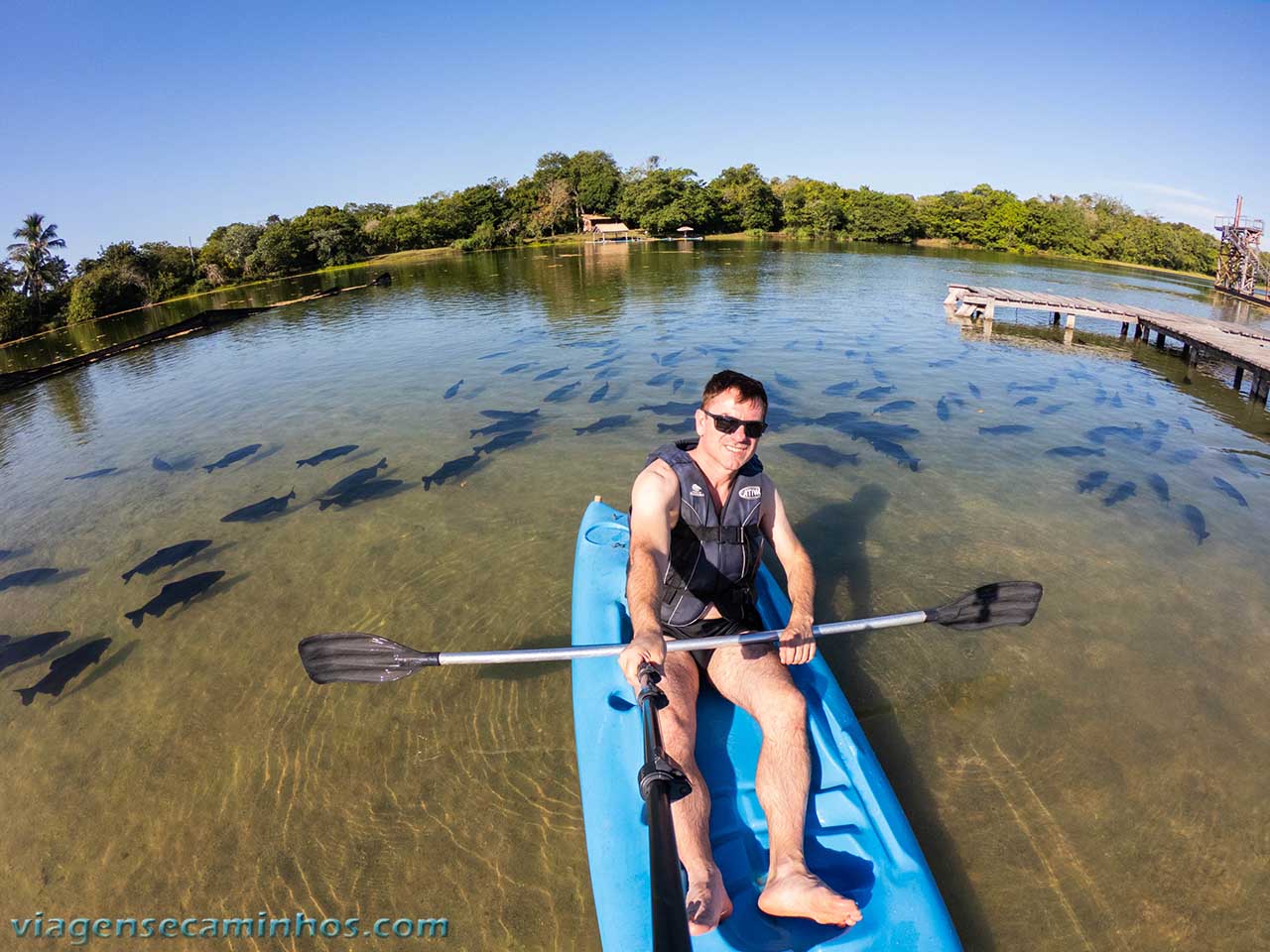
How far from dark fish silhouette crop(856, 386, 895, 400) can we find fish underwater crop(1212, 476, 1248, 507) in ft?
17.0

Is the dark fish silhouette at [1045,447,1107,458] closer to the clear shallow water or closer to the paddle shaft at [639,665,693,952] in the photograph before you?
the clear shallow water

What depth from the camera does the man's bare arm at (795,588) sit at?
3.14 metres

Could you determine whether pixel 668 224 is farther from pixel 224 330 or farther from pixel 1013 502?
pixel 1013 502

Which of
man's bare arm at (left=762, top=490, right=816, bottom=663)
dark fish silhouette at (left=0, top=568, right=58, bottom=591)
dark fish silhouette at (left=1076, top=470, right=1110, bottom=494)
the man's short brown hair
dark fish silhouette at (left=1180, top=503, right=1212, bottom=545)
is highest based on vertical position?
the man's short brown hair

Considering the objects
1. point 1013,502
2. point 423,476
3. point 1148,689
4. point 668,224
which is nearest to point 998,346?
point 1013,502

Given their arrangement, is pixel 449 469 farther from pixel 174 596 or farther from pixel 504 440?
pixel 174 596

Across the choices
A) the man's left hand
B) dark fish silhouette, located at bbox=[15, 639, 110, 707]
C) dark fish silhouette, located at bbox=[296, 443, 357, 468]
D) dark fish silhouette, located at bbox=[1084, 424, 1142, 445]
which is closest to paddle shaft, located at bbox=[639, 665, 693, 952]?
the man's left hand

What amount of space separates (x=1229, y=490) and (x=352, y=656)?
10827 mm

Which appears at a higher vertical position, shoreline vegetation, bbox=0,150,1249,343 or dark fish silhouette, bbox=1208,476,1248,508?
shoreline vegetation, bbox=0,150,1249,343

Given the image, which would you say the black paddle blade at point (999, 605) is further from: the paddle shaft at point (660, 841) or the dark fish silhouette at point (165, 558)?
the dark fish silhouette at point (165, 558)

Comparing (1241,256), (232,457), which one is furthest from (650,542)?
(1241,256)

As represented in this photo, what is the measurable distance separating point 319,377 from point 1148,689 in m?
17.3

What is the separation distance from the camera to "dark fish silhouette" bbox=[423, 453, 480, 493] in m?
8.55

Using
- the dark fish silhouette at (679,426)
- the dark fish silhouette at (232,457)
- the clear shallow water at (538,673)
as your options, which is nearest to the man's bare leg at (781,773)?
the clear shallow water at (538,673)
